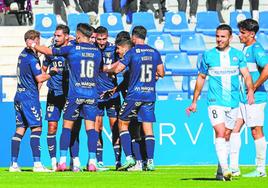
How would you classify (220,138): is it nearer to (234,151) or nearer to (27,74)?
(234,151)

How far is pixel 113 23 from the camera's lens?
23.0m

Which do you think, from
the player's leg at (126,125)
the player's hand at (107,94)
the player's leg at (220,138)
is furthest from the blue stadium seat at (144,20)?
the player's leg at (220,138)

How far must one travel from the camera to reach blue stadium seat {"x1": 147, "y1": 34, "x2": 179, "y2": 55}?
2262 centimetres

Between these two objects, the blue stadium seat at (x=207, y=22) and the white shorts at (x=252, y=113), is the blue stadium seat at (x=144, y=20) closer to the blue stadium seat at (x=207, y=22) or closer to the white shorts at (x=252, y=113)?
the blue stadium seat at (x=207, y=22)

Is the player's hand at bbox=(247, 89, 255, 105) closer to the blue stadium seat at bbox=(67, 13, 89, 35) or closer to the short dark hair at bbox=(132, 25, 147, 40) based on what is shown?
the short dark hair at bbox=(132, 25, 147, 40)

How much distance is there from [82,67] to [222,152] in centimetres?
330

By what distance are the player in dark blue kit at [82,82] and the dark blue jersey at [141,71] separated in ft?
1.66

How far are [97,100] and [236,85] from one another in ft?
10.6

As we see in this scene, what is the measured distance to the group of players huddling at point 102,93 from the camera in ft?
47.3

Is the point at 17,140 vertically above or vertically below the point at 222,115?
below

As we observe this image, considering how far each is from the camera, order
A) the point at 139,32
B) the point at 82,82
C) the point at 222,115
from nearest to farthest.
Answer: the point at 222,115
the point at 82,82
the point at 139,32

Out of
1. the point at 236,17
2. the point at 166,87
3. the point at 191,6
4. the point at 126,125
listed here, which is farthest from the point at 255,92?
the point at 191,6

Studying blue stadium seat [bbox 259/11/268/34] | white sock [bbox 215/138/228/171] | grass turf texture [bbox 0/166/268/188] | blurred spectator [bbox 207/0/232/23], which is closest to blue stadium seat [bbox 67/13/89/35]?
blurred spectator [bbox 207/0/232/23]

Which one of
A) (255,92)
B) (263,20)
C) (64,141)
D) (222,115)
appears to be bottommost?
(64,141)
